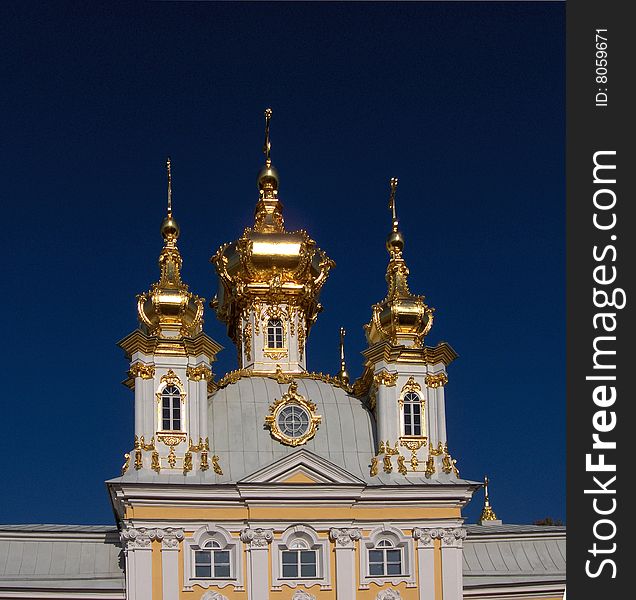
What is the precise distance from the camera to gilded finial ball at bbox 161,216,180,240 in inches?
1446

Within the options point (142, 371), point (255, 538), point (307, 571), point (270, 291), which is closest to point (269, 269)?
point (270, 291)

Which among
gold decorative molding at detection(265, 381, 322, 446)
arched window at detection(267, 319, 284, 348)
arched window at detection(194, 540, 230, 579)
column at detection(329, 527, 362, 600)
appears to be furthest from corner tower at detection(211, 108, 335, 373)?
arched window at detection(194, 540, 230, 579)

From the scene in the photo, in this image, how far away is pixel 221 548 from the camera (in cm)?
3219

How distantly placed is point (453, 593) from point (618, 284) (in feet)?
57.0

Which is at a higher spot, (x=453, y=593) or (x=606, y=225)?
(x=606, y=225)

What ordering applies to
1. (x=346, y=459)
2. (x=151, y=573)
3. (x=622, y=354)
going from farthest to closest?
(x=346, y=459), (x=151, y=573), (x=622, y=354)

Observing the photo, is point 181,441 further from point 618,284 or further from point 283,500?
point 618,284

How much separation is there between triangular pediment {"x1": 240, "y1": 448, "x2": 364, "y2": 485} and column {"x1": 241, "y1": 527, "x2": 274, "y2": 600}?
4.55ft

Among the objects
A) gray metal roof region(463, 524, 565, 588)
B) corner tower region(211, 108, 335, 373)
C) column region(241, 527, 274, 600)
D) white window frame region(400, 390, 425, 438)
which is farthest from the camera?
corner tower region(211, 108, 335, 373)

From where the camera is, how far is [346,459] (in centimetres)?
3409

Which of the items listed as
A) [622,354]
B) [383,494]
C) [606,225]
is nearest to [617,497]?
[622,354]

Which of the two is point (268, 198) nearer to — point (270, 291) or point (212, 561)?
point (270, 291)

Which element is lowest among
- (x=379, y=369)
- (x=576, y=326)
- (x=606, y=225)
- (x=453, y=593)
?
(x=453, y=593)

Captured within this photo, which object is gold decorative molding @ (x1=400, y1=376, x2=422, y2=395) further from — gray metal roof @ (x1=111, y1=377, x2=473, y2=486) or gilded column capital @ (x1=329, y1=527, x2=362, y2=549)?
gilded column capital @ (x1=329, y1=527, x2=362, y2=549)
